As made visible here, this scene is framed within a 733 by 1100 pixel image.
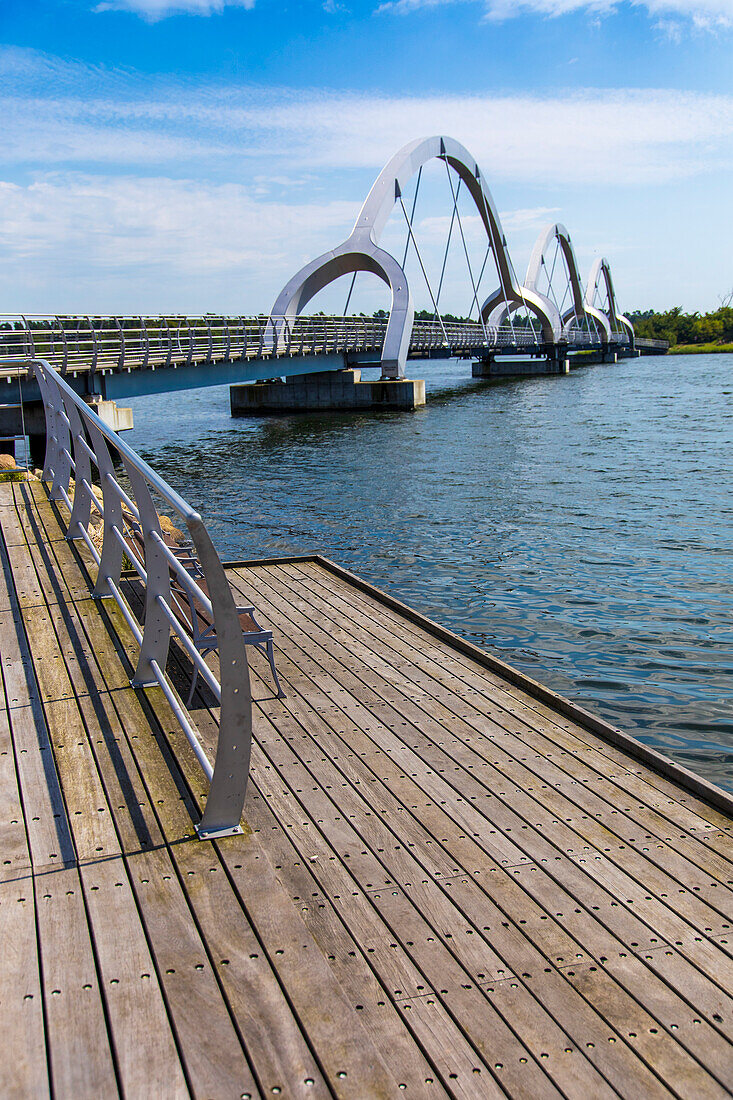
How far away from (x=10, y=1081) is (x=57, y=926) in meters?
0.67

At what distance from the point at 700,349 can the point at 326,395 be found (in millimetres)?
128856

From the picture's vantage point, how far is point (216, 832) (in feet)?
12.0

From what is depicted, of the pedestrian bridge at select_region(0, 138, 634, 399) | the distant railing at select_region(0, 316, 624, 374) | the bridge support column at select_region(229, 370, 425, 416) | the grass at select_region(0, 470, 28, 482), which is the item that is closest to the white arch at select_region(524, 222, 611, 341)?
the pedestrian bridge at select_region(0, 138, 634, 399)

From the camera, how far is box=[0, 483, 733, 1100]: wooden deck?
100 inches

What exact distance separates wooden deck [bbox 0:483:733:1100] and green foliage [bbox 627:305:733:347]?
172 meters

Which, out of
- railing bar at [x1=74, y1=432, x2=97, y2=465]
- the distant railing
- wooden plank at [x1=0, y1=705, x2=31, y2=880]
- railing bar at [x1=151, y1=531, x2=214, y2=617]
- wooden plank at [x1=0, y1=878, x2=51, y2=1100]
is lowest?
wooden plank at [x1=0, y1=878, x2=51, y2=1100]

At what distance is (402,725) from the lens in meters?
5.05

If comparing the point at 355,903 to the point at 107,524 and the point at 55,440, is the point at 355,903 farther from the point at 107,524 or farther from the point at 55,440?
the point at 55,440

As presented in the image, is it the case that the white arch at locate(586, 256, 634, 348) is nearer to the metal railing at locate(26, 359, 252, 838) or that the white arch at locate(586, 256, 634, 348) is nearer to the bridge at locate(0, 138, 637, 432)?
the bridge at locate(0, 138, 637, 432)

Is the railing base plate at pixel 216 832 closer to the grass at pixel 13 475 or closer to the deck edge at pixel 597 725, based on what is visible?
the deck edge at pixel 597 725

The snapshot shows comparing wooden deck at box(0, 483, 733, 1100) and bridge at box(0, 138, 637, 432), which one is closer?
wooden deck at box(0, 483, 733, 1100)

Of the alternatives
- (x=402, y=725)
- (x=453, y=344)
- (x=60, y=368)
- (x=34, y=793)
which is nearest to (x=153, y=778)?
(x=34, y=793)

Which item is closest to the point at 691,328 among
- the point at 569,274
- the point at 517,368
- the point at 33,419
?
the point at 569,274

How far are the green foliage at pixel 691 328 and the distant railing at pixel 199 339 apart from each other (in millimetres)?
106664
